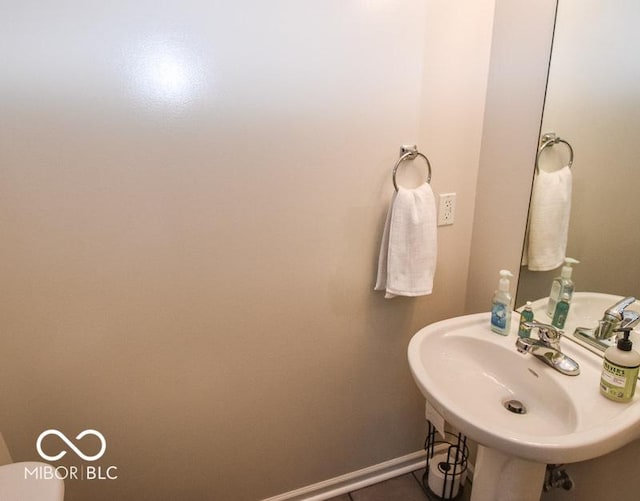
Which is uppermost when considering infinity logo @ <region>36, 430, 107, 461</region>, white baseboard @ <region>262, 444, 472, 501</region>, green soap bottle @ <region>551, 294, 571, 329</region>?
green soap bottle @ <region>551, 294, 571, 329</region>

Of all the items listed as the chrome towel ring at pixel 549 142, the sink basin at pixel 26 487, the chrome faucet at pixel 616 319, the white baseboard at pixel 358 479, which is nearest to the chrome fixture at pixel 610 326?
the chrome faucet at pixel 616 319

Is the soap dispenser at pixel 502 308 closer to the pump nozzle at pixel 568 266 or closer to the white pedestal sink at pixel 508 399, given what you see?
the white pedestal sink at pixel 508 399

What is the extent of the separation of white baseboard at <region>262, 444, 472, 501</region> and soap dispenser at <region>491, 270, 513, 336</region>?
0.83m

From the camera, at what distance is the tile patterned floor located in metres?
1.61

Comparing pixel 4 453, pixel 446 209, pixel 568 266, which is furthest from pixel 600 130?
pixel 4 453

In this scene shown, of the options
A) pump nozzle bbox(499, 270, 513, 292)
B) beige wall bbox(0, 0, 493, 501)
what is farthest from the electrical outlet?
pump nozzle bbox(499, 270, 513, 292)

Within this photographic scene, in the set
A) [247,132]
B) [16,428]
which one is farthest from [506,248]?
[16,428]

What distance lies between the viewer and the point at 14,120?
A: 92 centimetres

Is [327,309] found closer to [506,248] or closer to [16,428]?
[506,248]

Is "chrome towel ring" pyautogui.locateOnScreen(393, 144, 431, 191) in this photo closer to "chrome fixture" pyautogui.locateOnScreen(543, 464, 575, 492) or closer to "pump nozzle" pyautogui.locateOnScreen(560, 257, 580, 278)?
"pump nozzle" pyautogui.locateOnScreen(560, 257, 580, 278)

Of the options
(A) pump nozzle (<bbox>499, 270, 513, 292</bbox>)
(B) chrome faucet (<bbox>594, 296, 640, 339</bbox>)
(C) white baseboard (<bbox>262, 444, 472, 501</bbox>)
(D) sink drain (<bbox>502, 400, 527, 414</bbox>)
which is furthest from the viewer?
(C) white baseboard (<bbox>262, 444, 472, 501</bbox>)

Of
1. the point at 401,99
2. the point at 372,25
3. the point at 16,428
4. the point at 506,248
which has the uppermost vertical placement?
the point at 372,25

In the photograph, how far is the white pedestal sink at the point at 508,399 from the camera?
2.64ft

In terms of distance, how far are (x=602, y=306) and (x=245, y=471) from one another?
1.34 metres
